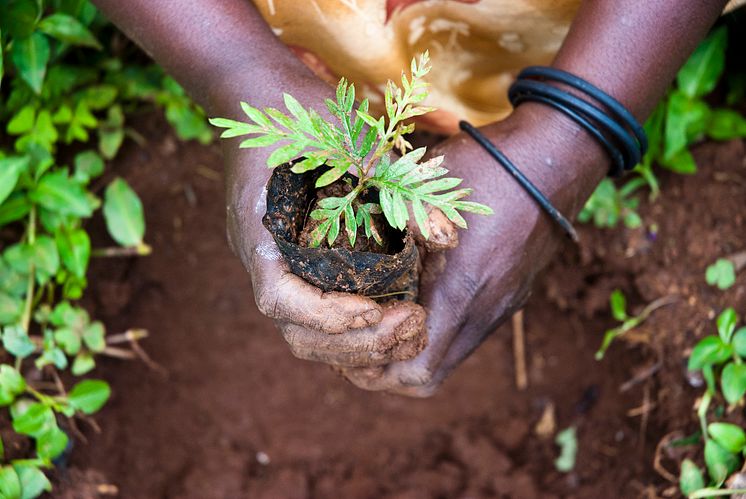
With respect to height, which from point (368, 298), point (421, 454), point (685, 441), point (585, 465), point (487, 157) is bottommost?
point (421, 454)

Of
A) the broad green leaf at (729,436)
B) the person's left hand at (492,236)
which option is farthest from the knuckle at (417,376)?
the broad green leaf at (729,436)

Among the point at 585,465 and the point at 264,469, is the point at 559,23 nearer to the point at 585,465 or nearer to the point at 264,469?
the point at 585,465

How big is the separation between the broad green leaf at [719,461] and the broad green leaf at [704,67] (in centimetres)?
90

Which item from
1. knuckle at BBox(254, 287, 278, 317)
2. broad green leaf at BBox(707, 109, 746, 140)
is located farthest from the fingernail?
broad green leaf at BBox(707, 109, 746, 140)

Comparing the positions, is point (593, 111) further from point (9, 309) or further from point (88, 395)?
point (9, 309)

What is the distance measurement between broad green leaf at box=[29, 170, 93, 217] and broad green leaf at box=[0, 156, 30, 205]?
0.11 meters

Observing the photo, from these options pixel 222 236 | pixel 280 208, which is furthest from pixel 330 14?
pixel 222 236

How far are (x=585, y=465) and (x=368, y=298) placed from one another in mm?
1179

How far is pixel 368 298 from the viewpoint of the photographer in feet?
4.04

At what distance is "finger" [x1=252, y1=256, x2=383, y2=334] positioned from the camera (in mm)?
1208

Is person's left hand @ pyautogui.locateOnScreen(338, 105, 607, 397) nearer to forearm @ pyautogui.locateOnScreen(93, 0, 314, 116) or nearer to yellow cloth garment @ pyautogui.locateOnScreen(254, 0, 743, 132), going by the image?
yellow cloth garment @ pyautogui.locateOnScreen(254, 0, 743, 132)

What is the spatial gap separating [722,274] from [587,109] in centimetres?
71

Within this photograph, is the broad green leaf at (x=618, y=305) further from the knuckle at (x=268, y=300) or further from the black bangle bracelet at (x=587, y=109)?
the knuckle at (x=268, y=300)

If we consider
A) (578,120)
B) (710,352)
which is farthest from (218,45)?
(710,352)
